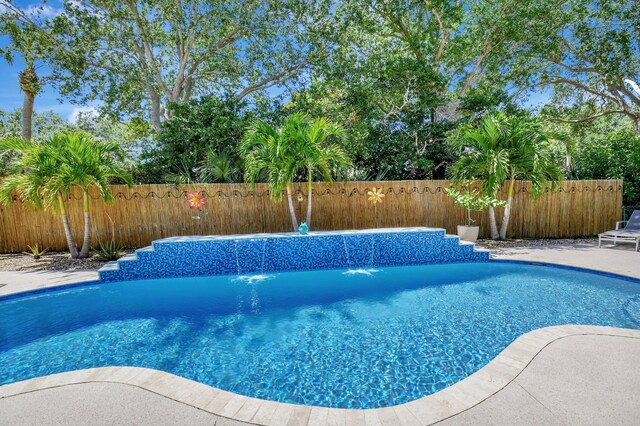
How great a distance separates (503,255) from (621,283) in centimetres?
227

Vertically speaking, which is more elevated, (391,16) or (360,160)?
(391,16)

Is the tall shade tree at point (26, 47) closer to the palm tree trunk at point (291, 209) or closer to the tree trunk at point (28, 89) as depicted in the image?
the tree trunk at point (28, 89)

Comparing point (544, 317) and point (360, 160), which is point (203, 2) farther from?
point (544, 317)

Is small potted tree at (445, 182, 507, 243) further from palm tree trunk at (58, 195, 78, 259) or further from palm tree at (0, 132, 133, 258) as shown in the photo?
palm tree trunk at (58, 195, 78, 259)

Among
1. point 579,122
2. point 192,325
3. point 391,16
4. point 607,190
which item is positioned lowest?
point 192,325

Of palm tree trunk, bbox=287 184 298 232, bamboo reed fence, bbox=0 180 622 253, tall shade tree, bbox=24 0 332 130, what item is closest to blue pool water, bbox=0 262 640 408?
palm tree trunk, bbox=287 184 298 232

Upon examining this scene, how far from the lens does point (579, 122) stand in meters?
17.0

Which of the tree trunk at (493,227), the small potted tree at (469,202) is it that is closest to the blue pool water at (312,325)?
the small potted tree at (469,202)

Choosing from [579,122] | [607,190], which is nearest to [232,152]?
[607,190]

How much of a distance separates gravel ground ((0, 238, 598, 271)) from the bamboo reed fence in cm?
56

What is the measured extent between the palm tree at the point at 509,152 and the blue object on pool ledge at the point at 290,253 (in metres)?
2.44

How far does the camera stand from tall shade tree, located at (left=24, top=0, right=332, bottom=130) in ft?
37.9

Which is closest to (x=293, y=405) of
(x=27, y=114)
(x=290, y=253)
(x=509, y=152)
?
(x=290, y=253)

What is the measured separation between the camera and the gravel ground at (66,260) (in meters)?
7.43
